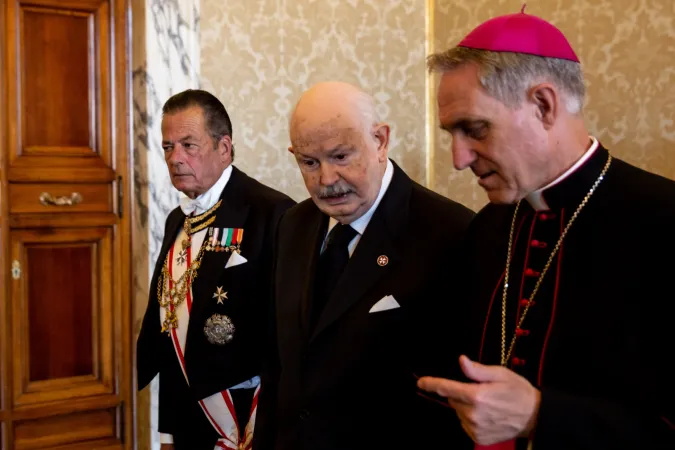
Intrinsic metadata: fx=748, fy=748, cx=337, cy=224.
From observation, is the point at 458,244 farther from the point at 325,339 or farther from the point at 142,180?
the point at 142,180

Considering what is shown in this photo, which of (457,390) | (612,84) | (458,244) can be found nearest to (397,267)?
(458,244)

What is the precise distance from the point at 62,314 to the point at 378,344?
8.68 feet

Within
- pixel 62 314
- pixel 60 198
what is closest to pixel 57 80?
pixel 60 198

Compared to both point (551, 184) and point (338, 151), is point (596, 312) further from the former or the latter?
point (338, 151)

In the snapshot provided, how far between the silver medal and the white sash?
135 millimetres

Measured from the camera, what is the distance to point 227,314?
2467mm

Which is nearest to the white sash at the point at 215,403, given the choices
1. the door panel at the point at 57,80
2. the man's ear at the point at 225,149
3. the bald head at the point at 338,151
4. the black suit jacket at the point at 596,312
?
the man's ear at the point at 225,149

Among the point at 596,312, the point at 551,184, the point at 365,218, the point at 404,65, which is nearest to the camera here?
the point at 596,312

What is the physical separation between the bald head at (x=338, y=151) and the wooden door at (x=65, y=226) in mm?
2317

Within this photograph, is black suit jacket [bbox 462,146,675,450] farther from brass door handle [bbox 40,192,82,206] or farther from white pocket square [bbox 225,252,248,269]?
brass door handle [bbox 40,192,82,206]

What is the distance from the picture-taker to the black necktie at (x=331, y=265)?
6.03ft

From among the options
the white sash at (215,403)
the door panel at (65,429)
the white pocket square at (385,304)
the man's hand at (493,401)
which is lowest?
the door panel at (65,429)

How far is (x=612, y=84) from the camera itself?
336 cm

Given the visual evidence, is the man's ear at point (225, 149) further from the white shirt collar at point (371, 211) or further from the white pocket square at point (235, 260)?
the white shirt collar at point (371, 211)
